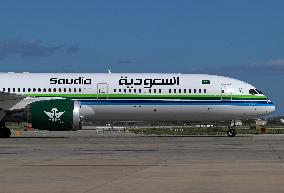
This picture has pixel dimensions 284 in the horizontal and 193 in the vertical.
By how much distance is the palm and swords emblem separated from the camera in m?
34.9

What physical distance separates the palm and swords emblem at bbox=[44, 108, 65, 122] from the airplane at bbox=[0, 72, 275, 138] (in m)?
1.21

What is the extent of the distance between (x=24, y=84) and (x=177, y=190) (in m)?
26.8

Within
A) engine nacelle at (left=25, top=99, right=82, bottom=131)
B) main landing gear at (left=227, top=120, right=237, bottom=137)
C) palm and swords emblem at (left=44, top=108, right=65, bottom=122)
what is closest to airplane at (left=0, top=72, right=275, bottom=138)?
main landing gear at (left=227, top=120, right=237, bottom=137)

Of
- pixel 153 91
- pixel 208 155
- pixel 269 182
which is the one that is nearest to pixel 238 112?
pixel 153 91

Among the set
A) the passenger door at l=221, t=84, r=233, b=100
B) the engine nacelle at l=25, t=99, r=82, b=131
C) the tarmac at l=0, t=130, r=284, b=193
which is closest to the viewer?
the tarmac at l=0, t=130, r=284, b=193

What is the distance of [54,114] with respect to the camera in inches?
Answer: 1375

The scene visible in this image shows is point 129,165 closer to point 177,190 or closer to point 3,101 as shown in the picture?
point 177,190

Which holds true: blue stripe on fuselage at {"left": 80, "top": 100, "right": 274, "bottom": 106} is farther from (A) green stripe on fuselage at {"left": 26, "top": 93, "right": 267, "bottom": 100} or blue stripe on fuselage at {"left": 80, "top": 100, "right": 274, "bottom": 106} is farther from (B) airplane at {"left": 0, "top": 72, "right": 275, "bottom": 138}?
(A) green stripe on fuselage at {"left": 26, "top": 93, "right": 267, "bottom": 100}

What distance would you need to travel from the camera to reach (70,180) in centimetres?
1347

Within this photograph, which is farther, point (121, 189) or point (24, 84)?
point (24, 84)

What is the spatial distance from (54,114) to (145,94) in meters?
5.84

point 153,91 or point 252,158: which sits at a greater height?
point 153,91

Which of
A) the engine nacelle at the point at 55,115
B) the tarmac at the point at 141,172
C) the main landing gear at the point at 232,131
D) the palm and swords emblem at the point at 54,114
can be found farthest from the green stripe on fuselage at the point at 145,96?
the tarmac at the point at 141,172

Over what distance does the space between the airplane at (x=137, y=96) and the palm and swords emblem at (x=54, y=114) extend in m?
1.21
